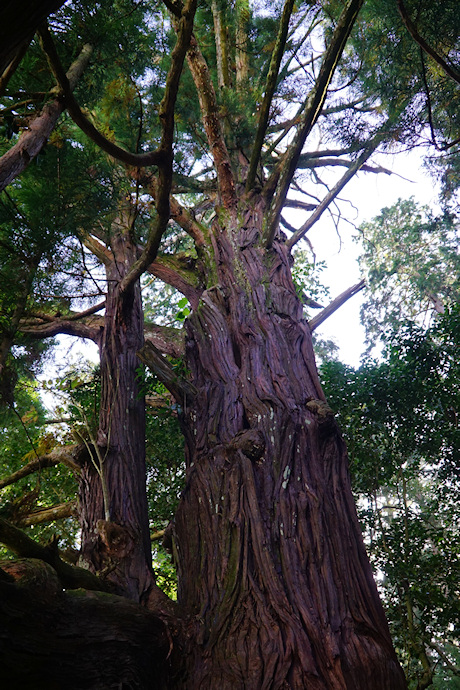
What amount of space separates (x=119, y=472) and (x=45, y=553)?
1.60m

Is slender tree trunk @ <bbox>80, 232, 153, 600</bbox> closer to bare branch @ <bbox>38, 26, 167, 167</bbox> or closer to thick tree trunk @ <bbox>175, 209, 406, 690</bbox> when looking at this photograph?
thick tree trunk @ <bbox>175, 209, 406, 690</bbox>

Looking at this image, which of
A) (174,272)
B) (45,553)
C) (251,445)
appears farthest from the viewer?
(174,272)

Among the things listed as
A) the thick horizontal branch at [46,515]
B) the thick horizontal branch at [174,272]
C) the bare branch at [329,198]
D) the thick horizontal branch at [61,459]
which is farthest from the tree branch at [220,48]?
the thick horizontal branch at [46,515]

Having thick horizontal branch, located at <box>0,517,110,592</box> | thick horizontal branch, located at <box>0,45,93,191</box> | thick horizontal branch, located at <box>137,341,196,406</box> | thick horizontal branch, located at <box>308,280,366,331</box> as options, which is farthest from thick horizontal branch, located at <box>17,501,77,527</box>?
thick horizontal branch, located at <box>308,280,366,331</box>

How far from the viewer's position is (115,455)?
4.04 m

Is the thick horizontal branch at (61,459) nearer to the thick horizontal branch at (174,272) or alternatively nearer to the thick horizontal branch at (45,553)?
the thick horizontal branch at (45,553)

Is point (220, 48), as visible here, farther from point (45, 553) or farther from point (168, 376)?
point (45, 553)

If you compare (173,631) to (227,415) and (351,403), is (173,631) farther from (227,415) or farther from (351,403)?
(351,403)

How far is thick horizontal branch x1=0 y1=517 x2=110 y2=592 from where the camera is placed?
85.2 inches

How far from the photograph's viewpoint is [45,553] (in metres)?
2.32

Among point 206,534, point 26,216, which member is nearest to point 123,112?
point 26,216

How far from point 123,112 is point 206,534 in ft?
12.3

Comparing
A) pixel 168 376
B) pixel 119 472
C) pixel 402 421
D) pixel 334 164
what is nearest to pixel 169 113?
pixel 168 376

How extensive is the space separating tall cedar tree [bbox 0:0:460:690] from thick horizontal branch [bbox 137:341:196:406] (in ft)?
0.06
